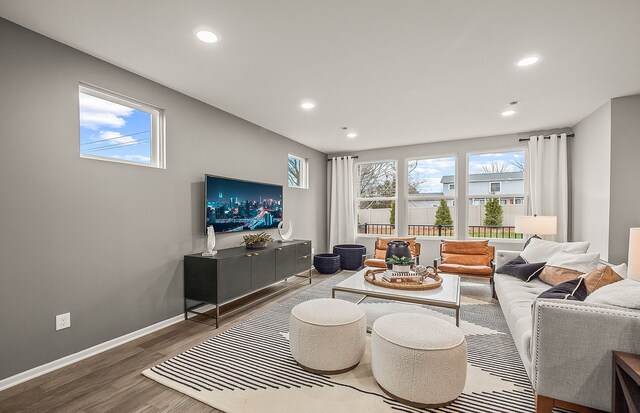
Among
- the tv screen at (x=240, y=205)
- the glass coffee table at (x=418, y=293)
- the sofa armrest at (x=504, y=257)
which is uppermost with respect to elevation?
the tv screen at (x=240, y=205)

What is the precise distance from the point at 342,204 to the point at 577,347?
4897 millimetres

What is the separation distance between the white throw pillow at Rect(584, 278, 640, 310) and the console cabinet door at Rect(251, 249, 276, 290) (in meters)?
2.93

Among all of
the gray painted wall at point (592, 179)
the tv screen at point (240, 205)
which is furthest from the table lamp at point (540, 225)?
A: the tv screen at point (240, 205)

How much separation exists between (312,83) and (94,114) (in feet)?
6.58

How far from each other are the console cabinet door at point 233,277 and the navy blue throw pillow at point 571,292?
2.69 meters

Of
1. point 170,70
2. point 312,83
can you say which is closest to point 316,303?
point 312,83

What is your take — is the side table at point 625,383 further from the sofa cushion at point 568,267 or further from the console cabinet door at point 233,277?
the console cabinet door at point 233,277

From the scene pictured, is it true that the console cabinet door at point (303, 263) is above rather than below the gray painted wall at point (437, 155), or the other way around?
below

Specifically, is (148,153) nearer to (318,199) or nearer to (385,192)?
(318,199)

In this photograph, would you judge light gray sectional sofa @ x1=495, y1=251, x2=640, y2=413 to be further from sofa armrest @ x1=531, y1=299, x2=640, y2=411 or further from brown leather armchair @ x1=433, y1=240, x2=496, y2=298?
brown leather armchair @ x1=433, y1=240, x2=496, y2=298

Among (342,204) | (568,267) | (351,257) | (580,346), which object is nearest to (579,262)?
(568,267)

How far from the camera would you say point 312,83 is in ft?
9.68

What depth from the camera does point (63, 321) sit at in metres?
2.26

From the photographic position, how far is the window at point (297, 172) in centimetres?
538
